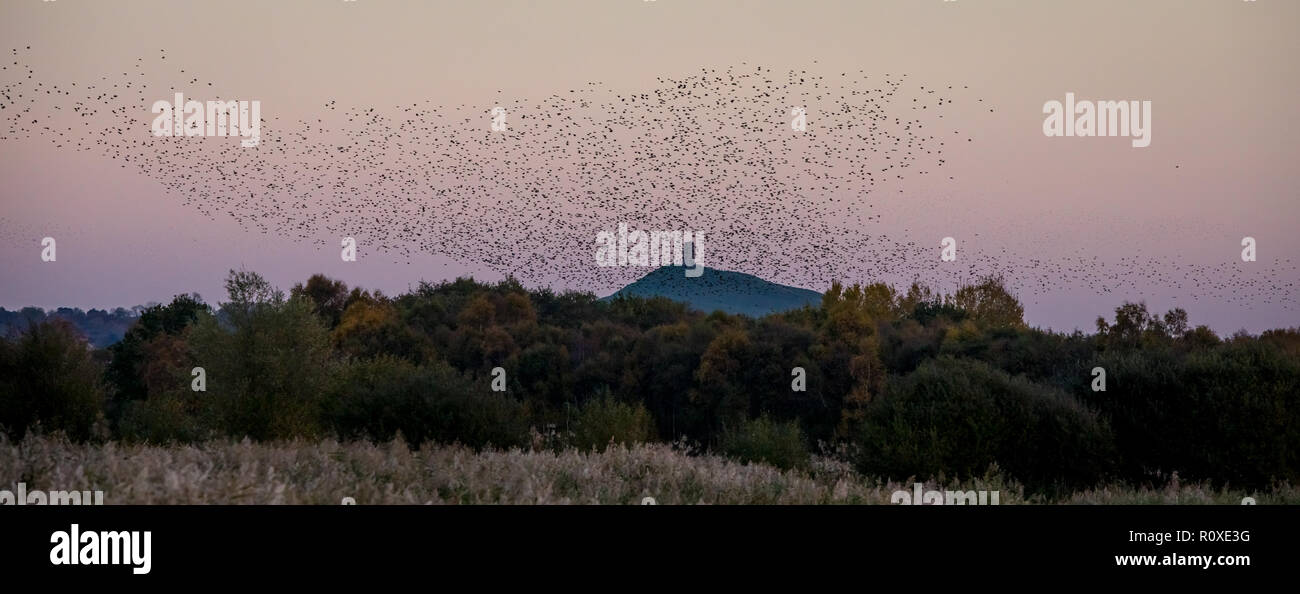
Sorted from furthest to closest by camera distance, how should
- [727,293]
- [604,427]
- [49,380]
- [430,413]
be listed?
[727,293] < [604,427] < [49,380] < [430,413]

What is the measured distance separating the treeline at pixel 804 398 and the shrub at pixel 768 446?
16 cm

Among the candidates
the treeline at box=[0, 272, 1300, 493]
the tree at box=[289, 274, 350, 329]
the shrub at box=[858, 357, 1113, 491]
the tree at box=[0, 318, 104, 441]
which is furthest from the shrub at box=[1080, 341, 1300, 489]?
the tree at box=[289, 274, 350, 329]

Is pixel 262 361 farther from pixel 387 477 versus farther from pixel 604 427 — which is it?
pixel 387 477

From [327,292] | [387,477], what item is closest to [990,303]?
[327,292]

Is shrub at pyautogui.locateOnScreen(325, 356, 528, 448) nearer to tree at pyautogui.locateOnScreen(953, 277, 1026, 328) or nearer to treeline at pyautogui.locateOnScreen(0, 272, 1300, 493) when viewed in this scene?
treeline at pyautogui.locateOnScreen(0, 272, 1300, 493)

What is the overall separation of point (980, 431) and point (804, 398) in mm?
50784

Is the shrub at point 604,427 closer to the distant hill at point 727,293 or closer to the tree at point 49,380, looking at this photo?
the tree at point 49,380

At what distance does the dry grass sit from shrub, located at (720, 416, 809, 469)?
83.0 ft

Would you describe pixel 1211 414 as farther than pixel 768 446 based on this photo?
No

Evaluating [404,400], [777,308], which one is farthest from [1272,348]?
[777,308]

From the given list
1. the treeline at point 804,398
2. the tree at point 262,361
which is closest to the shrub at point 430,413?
the treeline at point 804,398

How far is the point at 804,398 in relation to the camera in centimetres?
8600

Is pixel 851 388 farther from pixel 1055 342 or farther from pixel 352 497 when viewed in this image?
pixel 352 497

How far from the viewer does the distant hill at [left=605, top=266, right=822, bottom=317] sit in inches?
4382
